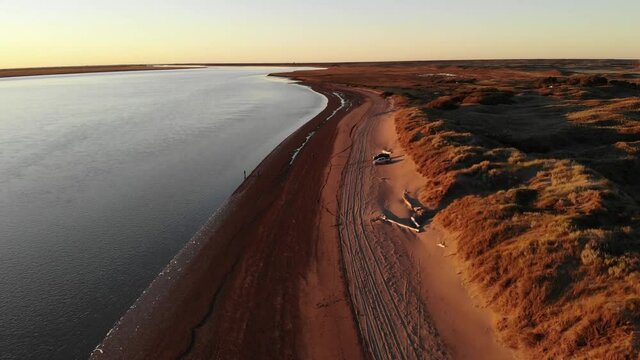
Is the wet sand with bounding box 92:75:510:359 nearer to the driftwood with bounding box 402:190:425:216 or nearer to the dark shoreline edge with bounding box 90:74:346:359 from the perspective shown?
the dark shoreline edge with bounding box 90:74:346:359

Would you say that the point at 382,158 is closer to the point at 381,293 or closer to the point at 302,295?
the point at 381,293

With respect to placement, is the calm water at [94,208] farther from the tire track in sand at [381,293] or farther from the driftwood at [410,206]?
the driftwood at [410,206]

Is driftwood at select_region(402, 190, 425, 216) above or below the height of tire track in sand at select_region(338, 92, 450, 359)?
above

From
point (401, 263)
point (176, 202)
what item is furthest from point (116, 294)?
point (401, 263)

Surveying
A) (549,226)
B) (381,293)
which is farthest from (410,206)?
(381,293)

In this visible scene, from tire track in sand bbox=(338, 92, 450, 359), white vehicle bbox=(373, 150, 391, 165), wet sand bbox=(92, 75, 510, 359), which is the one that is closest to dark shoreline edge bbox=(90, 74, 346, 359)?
wet sand bbox=(92, 75, 510, 359)

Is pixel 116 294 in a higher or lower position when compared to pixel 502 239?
lower

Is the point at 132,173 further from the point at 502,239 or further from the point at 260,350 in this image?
the point at 502,239
